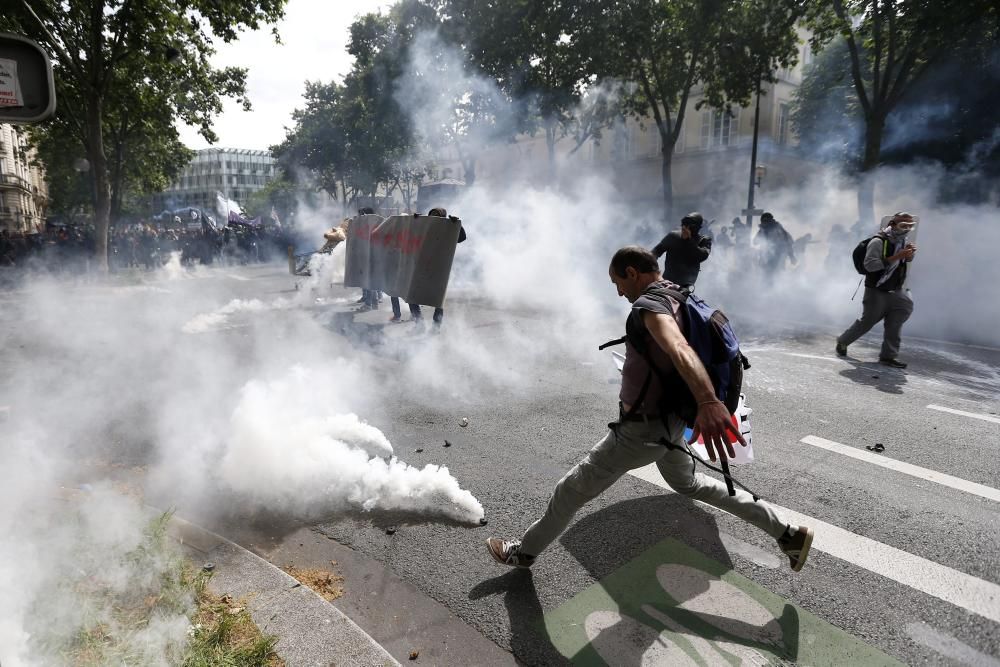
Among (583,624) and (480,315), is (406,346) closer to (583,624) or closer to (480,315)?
(480,315)

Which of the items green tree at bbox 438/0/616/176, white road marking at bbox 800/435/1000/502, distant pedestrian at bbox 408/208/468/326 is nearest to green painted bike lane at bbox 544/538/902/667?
white road marking at bbox 800/435/1000/502

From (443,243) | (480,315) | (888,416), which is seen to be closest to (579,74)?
(480,315)

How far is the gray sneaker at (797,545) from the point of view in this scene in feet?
8.48

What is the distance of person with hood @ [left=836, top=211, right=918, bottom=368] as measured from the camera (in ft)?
21.0

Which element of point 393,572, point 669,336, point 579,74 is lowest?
point 393,572

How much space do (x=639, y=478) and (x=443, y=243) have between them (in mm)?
4759

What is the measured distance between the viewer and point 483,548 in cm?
299

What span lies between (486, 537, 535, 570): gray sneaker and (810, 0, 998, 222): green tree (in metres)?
13.4

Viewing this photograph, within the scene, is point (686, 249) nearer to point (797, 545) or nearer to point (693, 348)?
point (797, 545)

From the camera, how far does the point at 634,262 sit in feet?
8.26

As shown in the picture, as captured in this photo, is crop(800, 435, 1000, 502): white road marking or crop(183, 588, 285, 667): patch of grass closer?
crop(183, 588, 285, 667): patch of grass

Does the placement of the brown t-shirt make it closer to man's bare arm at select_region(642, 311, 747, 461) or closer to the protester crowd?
man's bare arm at select_region(642, 311, 747, 461)

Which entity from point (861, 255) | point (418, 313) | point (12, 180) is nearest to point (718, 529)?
point (861, 255)

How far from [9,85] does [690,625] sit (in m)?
2.85
